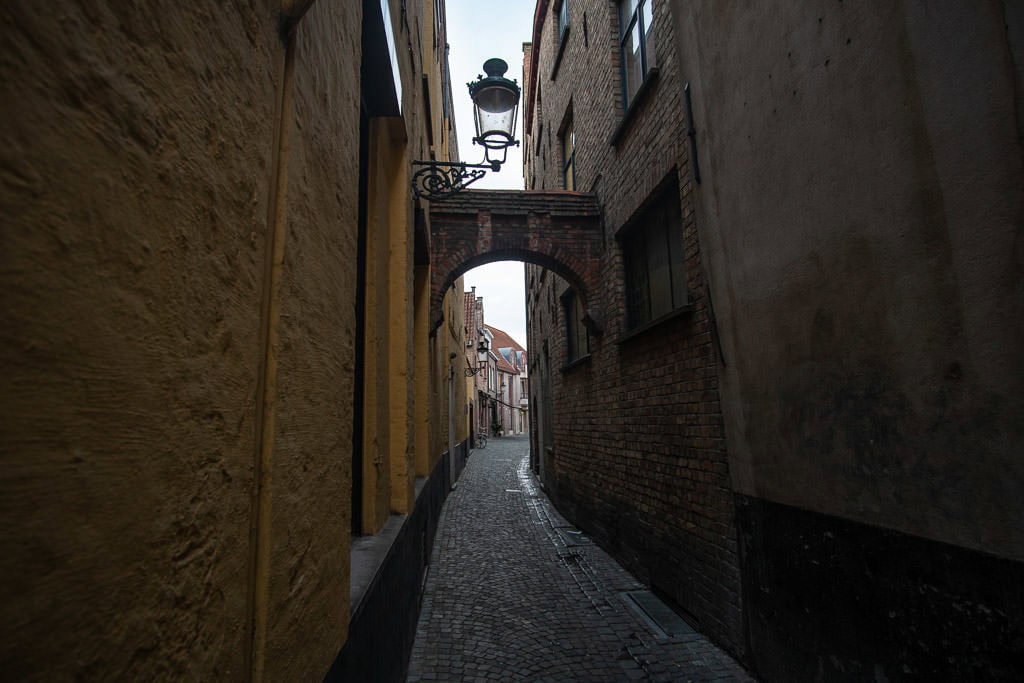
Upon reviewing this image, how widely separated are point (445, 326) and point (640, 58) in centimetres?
546

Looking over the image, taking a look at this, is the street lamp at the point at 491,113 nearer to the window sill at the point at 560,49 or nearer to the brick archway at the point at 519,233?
the brick archway at the point at 519,233

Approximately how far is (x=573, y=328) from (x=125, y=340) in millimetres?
9410

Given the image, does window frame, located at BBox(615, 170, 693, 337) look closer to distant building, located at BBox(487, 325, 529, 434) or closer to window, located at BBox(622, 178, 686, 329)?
window, located at BBox(622, 178, 686, 329)

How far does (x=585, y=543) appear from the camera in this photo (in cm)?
723

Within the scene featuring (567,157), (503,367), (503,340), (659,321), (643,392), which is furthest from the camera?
(503,340)

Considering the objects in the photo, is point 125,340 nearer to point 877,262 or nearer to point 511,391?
point 877,262

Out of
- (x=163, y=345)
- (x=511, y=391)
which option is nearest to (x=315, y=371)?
(x=163, y=345)

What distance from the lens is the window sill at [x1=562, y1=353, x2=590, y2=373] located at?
797cm

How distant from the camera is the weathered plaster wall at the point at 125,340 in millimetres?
499

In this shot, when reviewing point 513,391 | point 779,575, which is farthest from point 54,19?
point 513,391

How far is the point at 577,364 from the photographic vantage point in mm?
8531

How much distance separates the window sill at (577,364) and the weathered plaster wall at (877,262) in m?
3.97

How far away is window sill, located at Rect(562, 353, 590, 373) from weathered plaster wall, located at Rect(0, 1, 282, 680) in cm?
711

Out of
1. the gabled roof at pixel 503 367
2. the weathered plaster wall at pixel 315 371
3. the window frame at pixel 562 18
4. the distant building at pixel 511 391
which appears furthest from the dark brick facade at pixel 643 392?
the gabled roof at pixel 503 367
